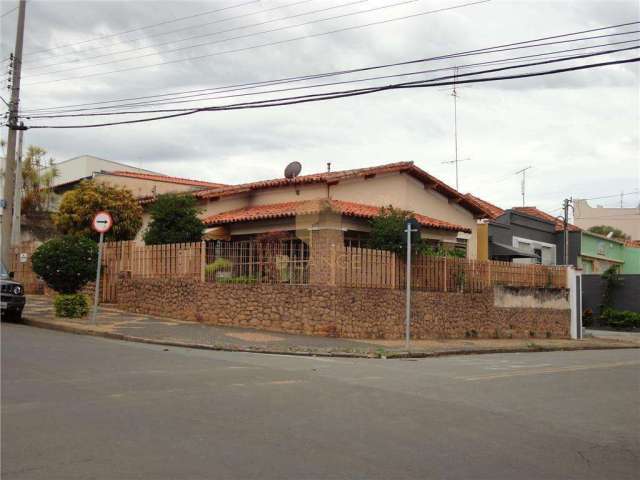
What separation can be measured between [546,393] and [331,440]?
5.14 m

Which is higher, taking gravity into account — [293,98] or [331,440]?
[293,98]

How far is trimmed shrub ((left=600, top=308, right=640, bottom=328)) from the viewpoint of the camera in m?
32.6

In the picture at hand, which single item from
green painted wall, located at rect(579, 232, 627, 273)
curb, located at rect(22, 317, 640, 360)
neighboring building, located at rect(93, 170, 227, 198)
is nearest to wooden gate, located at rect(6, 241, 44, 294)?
neighboring building, located at rect(93, 170, 227, 198)

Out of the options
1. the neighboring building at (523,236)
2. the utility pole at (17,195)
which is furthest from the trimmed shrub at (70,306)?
the neighboring building at (523,236)

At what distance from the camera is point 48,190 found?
34844 millimetres

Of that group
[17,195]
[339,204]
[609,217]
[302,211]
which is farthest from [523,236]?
[609,217]

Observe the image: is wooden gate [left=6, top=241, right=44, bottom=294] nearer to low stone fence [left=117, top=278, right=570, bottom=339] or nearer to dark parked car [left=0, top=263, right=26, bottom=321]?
low stone fence [left=117, top=278, right=570, bottom=339]

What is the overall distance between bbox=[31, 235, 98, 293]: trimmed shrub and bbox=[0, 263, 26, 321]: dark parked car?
3.27ft

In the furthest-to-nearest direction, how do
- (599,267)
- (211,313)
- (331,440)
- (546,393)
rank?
(599,267) < (211,313) < (546,393) < (331,440)

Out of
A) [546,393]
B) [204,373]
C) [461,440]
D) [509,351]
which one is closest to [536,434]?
[461,440]

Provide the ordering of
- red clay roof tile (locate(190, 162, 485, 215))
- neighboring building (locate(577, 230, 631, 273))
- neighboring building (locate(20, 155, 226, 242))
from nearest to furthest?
red clay roof tile (locate(190, 162, 485, 215))
neighboring building (locate(20, 155, 226, 242))
neighboring building (locate(577, 230, 631, 273))

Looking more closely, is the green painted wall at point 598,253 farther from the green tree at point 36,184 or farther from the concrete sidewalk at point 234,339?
the green tree at point 36,184

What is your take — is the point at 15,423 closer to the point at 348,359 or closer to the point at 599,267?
the point at 348,359

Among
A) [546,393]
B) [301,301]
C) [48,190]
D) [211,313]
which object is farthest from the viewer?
[48,190]
